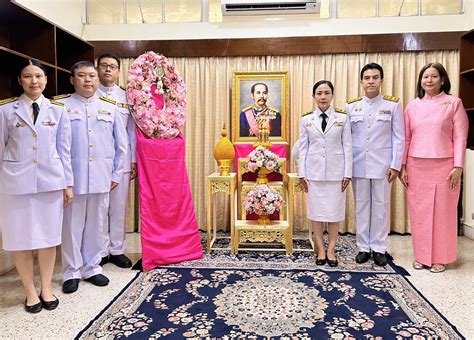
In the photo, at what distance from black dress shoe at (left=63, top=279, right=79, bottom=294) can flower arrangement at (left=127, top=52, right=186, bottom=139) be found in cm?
141

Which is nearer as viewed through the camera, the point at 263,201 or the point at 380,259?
the point at 380,259

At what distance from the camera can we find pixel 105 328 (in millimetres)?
2557

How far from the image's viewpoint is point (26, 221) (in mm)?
2799

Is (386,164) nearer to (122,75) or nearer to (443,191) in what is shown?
(443,191)

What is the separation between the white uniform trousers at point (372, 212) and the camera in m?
3.82

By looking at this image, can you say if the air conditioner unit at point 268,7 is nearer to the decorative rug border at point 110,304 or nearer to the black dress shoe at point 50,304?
the decorative rug border at point 110,304

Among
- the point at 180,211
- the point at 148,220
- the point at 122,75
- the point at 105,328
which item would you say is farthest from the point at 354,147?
the point at 122,75

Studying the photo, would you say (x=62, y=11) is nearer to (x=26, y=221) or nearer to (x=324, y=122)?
(x=26, y=221)

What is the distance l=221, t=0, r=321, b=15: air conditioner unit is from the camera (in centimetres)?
505

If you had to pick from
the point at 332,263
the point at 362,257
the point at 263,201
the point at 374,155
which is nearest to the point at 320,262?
the point at 332,263

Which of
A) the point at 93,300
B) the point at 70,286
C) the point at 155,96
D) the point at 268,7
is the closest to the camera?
the point at 93,300

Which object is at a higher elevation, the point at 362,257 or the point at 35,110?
the point at 35,110

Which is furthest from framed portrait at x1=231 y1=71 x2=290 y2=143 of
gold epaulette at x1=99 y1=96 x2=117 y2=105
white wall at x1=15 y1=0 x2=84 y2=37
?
white wall at x1=15 y1=0 x2=84 y2=37

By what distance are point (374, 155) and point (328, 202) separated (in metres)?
0.59
